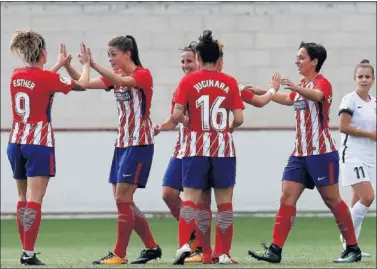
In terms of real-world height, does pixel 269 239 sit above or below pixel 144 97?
below

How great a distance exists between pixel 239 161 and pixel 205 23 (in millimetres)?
1732

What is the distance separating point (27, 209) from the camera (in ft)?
29.4

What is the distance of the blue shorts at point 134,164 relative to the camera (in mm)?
9281

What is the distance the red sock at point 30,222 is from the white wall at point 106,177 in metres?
6.90

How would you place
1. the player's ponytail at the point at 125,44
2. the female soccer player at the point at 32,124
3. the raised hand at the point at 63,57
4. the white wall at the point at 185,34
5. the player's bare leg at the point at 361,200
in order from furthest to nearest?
the white wall at the point at 185,34, the player's bare leg at the point at 361,200, the player's ponytail at the point at 125,44, the raised hand at the point at 63,57, the female soccer player at the point at 32,124

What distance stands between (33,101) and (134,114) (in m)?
0.75

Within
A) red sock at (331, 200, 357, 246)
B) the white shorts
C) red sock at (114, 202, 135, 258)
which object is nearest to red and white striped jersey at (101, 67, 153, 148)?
red sock at (114, 202, 135, 258)

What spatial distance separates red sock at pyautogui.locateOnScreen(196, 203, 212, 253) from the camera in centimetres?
915

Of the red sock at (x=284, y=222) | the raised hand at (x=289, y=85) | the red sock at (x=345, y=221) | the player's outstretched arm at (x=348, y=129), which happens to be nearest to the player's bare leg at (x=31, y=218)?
the red sock at (x=284, y=222)

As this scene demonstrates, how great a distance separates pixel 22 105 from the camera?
9.00 metres

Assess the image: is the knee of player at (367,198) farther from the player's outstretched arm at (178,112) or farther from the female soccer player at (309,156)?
the player's outstretched arm at (178,112)

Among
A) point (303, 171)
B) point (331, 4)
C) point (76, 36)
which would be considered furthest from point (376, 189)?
point (303, 171)

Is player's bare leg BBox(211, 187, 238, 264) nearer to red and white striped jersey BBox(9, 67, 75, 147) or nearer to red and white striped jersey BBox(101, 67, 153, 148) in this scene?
red and white striped jersey BBox(101, 67, 153, 148)

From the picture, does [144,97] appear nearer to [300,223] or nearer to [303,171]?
[303,171]
